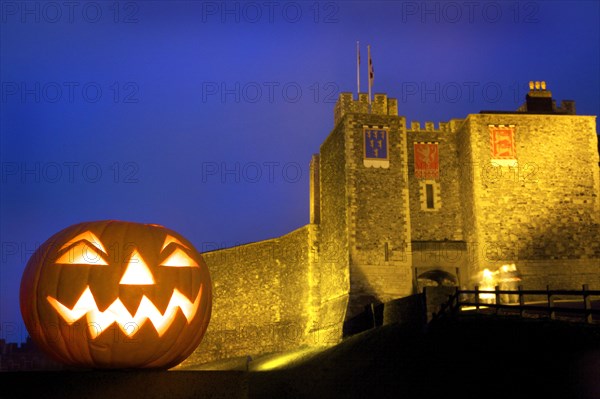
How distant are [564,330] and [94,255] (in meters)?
8.90

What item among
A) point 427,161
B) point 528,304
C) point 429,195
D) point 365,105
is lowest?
point 528,304

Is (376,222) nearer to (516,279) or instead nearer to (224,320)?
(516,279)

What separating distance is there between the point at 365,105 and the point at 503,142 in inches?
227

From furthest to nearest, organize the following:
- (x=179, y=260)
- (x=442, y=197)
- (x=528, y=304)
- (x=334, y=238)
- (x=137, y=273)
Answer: (x=442, y=197) → (x=334, y=238) → (x=528, y=304) → (x=179, y=260) → (x=137, y=273)

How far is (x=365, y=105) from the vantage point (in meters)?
29.6

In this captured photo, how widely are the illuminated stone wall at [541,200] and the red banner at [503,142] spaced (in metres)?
0.21

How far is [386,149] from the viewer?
2858cm

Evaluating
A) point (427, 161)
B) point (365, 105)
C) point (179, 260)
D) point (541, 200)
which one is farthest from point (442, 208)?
point (179, 260)

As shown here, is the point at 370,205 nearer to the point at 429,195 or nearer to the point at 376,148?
the point at 376,148

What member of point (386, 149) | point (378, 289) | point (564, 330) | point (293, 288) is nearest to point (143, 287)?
point (564, 330)

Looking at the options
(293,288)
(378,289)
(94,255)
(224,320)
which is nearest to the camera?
(94,255)

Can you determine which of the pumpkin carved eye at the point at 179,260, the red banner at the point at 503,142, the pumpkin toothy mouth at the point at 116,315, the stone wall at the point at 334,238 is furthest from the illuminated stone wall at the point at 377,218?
the pumpkin toothy mouth at the point at 116,315

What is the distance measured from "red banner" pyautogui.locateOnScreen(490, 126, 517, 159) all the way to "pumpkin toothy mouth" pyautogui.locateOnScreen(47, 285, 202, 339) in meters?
19.9

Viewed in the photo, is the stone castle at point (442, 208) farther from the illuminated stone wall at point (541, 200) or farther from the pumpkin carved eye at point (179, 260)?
the pumpkin carved eye at point (179, 260)
